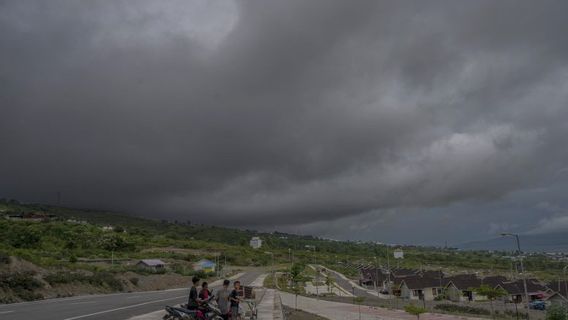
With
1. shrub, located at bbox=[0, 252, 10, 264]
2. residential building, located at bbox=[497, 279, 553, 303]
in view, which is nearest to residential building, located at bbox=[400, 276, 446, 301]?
residential building, located at bbox=[497, 279, 553, 303]

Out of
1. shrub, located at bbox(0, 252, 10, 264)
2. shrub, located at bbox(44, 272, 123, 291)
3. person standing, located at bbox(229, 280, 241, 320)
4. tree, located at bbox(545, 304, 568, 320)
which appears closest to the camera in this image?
person standing, located at bbox(229, 280, 241, 320)

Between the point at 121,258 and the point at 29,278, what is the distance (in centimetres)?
5254

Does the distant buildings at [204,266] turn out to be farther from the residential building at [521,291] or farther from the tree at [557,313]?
the tree at [557,313]

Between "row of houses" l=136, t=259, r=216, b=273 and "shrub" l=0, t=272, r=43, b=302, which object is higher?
"row of houses" l=136, t=259, r=216, b=273

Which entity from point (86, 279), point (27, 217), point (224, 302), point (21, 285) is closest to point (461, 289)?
point (86, 279)

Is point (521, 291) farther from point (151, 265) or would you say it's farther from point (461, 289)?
point (151, 265)

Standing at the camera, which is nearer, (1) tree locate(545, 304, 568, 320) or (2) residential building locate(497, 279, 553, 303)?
(1) tree locate(545, 304, 568, 320)

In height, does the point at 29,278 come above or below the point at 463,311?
above

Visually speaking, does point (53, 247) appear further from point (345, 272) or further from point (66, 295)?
point (345, 272)

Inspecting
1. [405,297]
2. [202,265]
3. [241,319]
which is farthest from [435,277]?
[241,319]

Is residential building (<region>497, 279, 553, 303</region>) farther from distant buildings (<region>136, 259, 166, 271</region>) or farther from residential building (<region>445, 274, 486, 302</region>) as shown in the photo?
distant buildings (<region>136, 259, 166, 271</region>)

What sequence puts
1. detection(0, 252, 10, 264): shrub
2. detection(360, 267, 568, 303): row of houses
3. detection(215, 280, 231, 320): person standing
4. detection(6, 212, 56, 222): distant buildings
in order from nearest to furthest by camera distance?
detection(215, 280, 231, 320): person standing
detection(0, 252, 10, 264): shrub
detection(360, 267, 568, 303): row of houses
detection(6, 212, 56, 222): distant buildings

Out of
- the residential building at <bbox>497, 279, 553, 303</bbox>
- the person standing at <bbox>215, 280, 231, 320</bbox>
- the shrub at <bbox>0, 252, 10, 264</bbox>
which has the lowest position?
the residential building at <bbox>497, 279, 553, 303</bbox>

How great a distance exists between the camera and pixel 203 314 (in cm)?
1582
